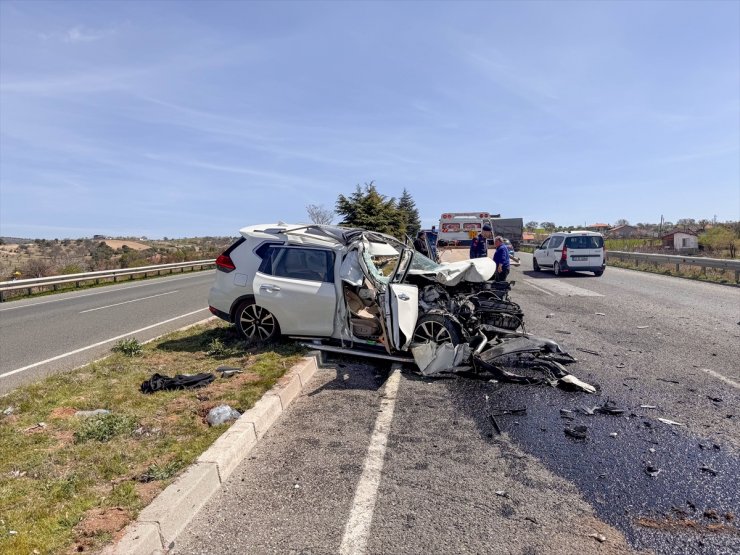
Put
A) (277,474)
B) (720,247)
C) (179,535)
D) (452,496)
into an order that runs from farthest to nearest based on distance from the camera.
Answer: (720,247) < (277,474) < (452,496) < (179,535)

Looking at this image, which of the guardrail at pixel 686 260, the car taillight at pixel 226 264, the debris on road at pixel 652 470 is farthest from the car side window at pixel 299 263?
the guardrail at pixel 686 260

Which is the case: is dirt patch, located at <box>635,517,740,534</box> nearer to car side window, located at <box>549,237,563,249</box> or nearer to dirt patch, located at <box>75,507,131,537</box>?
dirt patch, located at <box>75,507,131,537</box>

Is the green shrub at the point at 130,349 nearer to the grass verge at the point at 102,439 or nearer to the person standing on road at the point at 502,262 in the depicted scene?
the grass verge at the point at 102,439

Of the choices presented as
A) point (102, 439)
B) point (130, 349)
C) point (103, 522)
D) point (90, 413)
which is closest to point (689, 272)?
point (130, 349)

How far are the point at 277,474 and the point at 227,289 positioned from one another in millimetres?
4232

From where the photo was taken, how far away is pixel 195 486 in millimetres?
3285

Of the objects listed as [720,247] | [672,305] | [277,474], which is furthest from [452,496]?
[720,247]

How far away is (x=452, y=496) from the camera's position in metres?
3.38

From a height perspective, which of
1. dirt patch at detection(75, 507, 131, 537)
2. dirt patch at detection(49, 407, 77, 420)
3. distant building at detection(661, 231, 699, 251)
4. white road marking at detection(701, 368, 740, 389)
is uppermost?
distant building at detection(661, 231, 699, 251)

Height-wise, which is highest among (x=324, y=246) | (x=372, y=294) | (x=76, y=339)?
(x=324, y=246)

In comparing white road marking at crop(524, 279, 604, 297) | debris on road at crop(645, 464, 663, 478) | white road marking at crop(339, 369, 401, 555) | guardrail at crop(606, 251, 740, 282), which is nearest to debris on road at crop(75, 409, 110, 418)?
white road marking at crop(339, 369, 401, 555)

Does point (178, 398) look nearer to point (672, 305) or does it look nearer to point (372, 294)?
point (372, 294)

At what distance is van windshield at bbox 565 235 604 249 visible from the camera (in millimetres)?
19469

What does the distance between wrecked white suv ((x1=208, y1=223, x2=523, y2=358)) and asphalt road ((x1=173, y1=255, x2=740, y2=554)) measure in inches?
25.6
